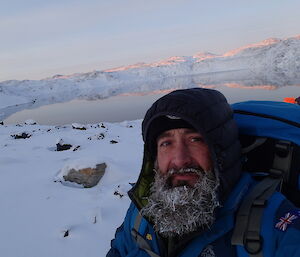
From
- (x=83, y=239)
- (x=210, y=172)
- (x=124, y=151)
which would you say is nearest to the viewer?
(x=210, y=172)

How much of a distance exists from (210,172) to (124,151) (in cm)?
714

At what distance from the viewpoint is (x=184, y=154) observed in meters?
1.88

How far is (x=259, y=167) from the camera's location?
184 cm

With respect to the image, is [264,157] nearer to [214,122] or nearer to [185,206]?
[214,122]

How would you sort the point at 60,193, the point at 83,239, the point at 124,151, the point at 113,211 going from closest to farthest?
the point at 83,239 → the point at 113,211 → the point at 60,193 → the point at 124,151

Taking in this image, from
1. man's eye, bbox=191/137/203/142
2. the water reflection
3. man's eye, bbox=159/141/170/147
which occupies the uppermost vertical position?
man's eye, bbox=191/137/203/142

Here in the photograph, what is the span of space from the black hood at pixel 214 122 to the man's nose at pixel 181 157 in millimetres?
218

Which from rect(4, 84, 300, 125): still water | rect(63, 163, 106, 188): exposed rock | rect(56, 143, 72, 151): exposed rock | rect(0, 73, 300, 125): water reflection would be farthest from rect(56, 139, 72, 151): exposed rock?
rect(0, 73, 300, 125): water reflection

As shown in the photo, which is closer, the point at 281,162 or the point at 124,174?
the point at 281,162

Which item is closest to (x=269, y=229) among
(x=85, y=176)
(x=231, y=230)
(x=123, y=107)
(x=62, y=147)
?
(x=231, y=230)

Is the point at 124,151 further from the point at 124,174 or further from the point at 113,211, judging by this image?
the point at 113,211

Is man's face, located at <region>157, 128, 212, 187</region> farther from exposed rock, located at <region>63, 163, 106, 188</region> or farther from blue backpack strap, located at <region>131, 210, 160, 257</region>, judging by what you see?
exposed rock, located at <region>63, 163, 106, 188</region>

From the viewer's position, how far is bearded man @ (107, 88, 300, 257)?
1621 mm

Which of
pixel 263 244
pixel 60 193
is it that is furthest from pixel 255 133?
pixel 60 193
